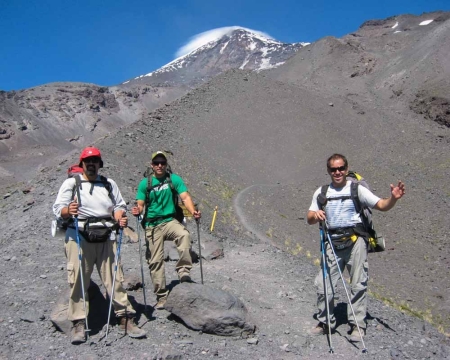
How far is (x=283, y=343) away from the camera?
232 inches

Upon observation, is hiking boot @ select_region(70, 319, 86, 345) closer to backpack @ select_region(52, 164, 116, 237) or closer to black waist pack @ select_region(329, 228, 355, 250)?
backpack @ select_region(52, 164, 116, 237)

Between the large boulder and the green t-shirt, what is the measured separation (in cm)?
99

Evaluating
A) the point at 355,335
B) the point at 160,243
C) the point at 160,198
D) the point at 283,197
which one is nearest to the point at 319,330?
the point at 355,335

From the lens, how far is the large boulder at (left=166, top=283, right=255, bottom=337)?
229 inches

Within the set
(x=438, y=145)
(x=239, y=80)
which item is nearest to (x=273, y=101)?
(x=239, y=80)

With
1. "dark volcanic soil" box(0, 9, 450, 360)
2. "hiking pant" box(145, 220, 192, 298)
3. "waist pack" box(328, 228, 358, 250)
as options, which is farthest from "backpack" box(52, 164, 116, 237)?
"waist pack" box(328, 228, 358, 250)

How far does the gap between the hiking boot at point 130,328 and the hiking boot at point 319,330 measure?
2.16 metres

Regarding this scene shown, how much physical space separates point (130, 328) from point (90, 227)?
4.31ft

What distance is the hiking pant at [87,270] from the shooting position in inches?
210

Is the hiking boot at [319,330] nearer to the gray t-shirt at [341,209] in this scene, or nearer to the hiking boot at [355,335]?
the hiking boot at [355,335]

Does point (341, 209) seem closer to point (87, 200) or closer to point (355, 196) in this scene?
point (355, 196)

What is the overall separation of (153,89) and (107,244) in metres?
129

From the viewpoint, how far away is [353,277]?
5688mm

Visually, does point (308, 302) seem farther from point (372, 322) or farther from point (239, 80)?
point (239, 80)
